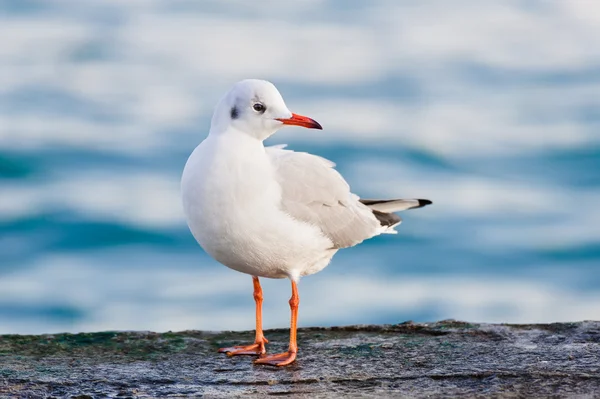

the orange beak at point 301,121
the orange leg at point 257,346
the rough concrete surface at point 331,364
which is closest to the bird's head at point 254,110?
the orange beak at point 301,121

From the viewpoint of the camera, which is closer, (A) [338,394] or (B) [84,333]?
(A) [338,394]

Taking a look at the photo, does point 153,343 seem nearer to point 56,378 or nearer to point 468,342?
point 56,378

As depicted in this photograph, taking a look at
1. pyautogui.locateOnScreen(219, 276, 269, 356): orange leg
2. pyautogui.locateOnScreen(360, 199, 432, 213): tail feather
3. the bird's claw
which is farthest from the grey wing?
Result: the bird's claw

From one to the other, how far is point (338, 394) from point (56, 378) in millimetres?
1556

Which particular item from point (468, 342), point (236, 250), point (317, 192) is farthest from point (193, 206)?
point (468, 342)

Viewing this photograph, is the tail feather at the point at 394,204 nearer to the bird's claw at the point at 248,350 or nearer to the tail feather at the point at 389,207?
the tail feather at the point at 389,207

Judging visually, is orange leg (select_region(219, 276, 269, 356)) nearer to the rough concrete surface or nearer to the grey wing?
the rough concrete surface

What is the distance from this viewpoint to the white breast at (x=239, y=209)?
5.55 metres

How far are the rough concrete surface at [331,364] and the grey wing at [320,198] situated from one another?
695mm

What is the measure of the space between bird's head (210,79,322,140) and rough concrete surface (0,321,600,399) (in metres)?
1.41

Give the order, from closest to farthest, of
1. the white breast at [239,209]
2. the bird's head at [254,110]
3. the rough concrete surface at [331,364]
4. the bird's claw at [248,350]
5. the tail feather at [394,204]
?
the rough concrete surface at [331,364] < the white breast at [239,209] < the bird's head at [254,110] < the bird's claw at [248,350] < the tail feather at [394,204]

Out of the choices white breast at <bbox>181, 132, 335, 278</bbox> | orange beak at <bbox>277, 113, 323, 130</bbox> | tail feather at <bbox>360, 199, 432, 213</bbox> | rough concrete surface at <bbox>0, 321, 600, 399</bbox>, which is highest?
orange beak at <bbox>277, 113, 323, 130</bbox>

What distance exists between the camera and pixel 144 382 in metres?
5.11

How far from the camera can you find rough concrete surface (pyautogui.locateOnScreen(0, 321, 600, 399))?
486 cm
